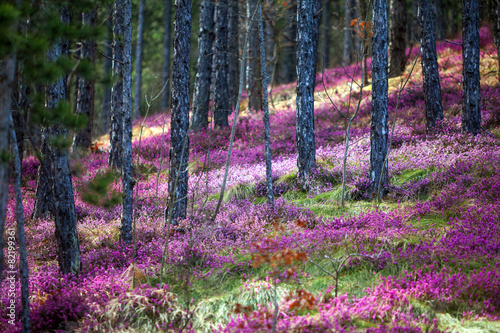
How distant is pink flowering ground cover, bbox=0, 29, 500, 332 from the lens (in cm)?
444

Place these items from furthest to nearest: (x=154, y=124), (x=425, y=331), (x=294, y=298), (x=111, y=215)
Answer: (x=154, y=124) → (x=111, y=215) → (x=294, y=298) → (x=425, y=331)

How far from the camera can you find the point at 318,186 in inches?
347

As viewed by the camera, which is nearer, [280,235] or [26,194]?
[280,235]

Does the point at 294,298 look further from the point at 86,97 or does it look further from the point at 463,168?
the point at 86,97

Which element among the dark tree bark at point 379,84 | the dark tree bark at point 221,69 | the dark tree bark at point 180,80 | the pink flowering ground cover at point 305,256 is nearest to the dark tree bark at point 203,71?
the dark tree bark at point 221,69

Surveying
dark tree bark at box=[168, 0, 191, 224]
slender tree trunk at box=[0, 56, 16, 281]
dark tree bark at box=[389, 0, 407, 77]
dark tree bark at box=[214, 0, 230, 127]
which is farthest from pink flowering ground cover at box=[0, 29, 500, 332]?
dark tree bark at box=[389, 0, 407, 77]

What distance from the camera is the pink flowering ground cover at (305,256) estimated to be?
4.44 m

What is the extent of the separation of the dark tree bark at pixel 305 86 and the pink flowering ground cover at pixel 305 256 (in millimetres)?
636

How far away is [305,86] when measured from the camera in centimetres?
897

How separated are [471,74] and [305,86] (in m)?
4.41

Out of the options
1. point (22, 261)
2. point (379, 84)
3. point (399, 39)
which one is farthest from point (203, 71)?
point (22, 261)

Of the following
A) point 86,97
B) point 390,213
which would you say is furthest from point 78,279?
point 86,97

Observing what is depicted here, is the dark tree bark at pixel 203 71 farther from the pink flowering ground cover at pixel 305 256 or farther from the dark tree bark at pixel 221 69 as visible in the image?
the pink flowering ground cover at pixel 305 256

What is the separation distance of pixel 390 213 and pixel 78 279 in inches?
214
